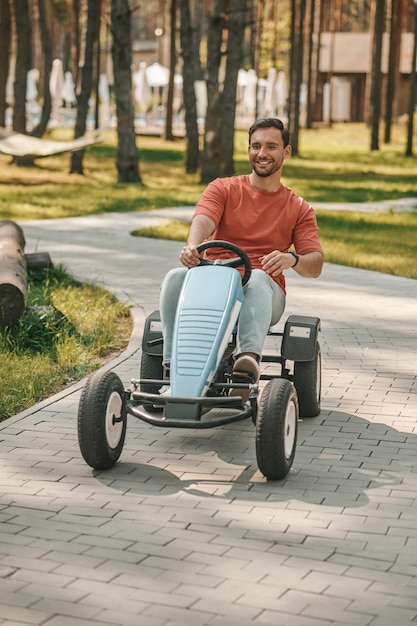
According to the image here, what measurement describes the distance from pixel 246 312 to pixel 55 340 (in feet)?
9.65

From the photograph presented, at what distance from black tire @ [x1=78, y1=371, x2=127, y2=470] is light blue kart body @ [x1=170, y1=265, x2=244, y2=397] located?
0.94ft

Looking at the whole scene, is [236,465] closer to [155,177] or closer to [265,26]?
[155,177]

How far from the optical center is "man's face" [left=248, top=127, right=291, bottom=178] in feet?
20.4

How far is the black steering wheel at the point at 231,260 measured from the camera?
19.0 feet

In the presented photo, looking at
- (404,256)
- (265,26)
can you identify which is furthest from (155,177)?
(265,26)

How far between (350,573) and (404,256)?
32.1 ft

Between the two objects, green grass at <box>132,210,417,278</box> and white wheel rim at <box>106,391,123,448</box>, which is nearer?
white wheel rim at <box>106,391,123,448</box>

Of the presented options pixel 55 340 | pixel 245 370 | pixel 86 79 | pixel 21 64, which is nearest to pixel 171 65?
pixel 21 64

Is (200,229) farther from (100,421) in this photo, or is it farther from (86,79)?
(86,79)

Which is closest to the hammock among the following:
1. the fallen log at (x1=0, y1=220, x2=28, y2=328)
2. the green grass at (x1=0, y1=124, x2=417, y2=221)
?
the green grass at (x1=0, y1=124, x2=417, y2=221)

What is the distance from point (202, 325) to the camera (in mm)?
5574

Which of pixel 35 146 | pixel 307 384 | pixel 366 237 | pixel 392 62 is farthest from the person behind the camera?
pixel 392 62

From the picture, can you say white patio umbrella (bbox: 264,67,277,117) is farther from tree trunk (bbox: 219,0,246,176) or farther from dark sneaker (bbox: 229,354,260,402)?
dark sneaker (bbox: 229,354,260,402)

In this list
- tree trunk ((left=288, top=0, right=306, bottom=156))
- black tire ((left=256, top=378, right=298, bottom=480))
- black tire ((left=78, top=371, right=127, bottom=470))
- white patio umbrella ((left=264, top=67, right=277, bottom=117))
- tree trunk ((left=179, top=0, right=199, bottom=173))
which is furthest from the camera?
white patio umbrella ((left=264, top=67, right=277, bottom=117))
